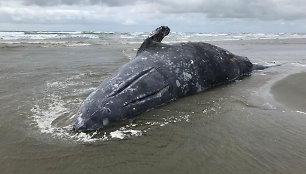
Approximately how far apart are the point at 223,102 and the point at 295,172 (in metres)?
2.58

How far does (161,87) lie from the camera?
5.17 m

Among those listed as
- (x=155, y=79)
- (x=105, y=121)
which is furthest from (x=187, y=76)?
(x=105, y=121)

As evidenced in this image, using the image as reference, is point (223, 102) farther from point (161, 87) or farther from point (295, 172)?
point (295, 172)

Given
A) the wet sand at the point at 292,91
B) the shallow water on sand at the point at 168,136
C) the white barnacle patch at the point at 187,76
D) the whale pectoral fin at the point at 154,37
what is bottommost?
the shallow water on sand at the point at 168,136

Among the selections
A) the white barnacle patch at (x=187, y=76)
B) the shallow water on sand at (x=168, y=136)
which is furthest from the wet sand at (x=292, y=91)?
the white barnacle patch at (x=187, y=76)

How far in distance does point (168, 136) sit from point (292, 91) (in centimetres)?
396

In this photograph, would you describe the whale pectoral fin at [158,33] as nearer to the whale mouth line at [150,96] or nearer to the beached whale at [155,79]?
the beached whale at [155,79]

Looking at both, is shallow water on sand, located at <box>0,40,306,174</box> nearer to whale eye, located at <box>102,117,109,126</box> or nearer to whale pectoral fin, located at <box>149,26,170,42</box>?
whale eye, located at <box>102,117,109,126</box>

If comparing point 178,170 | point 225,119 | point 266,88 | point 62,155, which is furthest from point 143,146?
point 266,88

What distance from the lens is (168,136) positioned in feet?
12.8

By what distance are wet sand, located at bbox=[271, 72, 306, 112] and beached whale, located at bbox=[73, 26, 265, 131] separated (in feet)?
3.89

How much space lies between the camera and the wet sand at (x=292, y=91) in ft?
17.7

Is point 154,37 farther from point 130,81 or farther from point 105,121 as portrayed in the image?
point 105,121

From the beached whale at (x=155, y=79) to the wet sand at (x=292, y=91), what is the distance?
1.19m
